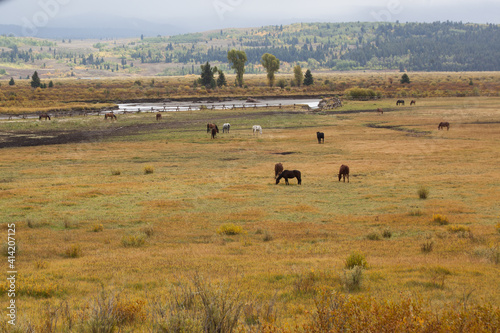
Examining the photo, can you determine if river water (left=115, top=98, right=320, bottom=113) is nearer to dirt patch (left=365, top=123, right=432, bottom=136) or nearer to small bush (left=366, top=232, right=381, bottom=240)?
dirt patch (left=365, top=123, right=432, bottom=136)

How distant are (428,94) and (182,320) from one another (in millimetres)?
112292

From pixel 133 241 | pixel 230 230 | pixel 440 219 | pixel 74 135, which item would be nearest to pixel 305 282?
pixel 230 230

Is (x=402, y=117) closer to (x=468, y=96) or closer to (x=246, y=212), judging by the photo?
(x=468, y=96)

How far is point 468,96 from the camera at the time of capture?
101 meters

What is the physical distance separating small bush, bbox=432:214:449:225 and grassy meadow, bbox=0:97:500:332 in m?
0.07

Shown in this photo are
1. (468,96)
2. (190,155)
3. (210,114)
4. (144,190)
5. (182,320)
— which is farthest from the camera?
(468,96)

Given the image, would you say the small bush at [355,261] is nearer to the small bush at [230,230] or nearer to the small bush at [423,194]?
the small bush at [230,230]

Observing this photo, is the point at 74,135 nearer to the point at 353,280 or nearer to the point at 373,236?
the point at 373,236

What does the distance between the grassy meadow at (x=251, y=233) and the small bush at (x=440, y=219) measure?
0.07 metres

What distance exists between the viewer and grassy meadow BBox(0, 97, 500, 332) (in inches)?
278

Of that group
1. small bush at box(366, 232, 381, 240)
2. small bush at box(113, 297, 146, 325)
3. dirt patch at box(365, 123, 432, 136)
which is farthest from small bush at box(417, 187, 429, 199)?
dirt patch at box(365, 123, 432, 136)

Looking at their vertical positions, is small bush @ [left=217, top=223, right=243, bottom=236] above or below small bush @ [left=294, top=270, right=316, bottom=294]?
below

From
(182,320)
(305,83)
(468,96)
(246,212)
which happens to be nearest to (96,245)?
(246,212)

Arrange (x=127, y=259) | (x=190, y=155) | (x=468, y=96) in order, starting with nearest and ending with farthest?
(x=127, y=259)
(x=190, y=155)
(x=468, y=96)
